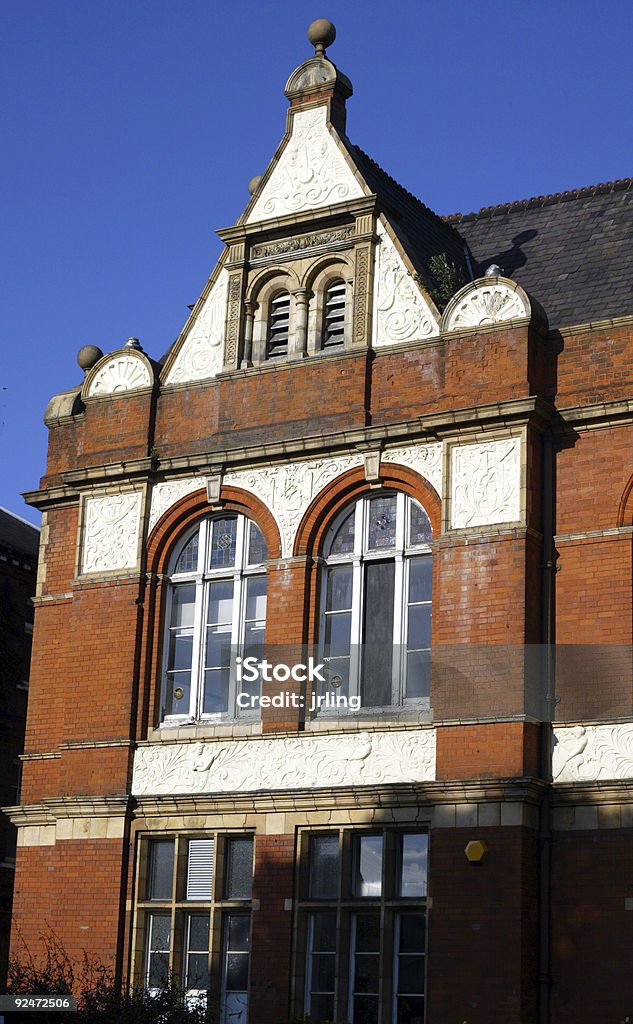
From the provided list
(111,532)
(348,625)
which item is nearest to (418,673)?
(348,625)

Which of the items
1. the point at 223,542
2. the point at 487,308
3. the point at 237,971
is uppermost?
the point at 487,308

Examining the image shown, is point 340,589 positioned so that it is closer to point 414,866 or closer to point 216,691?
point 216,691

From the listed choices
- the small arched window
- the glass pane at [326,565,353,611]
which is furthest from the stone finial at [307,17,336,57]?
the glass pane at [326,565,353,611]

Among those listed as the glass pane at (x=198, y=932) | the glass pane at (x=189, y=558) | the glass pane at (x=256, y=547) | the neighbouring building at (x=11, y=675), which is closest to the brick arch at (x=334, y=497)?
the glass pane at (x=256, y=547)

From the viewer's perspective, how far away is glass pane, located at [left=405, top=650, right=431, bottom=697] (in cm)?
2050

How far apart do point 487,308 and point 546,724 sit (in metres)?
5.34

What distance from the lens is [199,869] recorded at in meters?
21.3

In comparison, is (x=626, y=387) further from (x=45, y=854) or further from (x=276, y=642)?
(x=45, y=854)

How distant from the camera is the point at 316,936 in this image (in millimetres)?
20297

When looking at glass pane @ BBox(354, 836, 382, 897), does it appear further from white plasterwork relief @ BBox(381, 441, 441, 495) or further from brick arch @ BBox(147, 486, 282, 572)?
brick arch @ BBox(147, 486, 282, 572)

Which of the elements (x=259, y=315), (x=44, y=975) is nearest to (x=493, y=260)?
(x=259, y=315)

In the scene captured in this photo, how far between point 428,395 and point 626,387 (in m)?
2.58

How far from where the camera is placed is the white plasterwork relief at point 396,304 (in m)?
21.9

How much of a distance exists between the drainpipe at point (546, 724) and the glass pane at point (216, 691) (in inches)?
174
